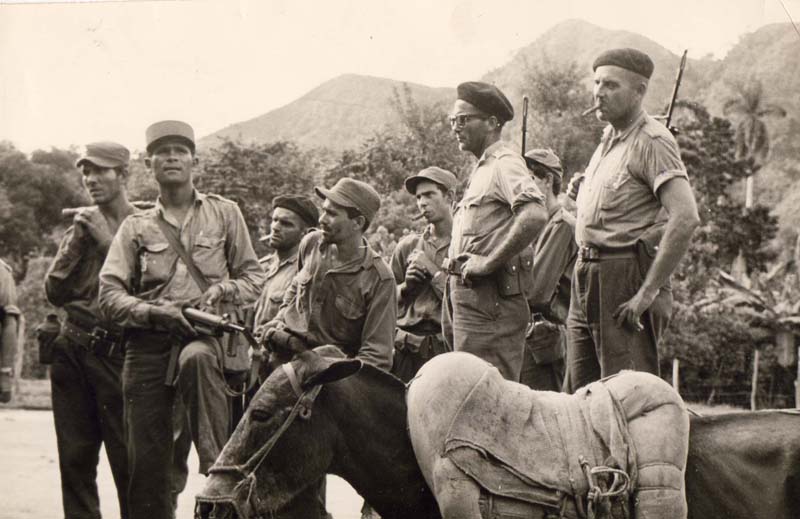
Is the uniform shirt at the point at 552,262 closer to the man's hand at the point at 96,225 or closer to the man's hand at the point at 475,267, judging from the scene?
the man's hand at the point at 475,267

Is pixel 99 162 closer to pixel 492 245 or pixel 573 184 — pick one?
pixel 492 245

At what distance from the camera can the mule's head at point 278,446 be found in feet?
13.5

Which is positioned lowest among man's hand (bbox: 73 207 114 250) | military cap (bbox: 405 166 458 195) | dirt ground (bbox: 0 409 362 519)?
dirt ground (bbox: 0 409 362 519)

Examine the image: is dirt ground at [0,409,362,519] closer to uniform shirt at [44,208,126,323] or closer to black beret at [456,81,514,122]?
uniform shirt at [44,208,126,323]

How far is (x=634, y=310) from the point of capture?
5508 millimetres

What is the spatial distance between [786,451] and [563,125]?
3257 cm

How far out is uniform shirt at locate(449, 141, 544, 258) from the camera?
20.2ft

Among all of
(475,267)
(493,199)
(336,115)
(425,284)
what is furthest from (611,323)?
(336,115)

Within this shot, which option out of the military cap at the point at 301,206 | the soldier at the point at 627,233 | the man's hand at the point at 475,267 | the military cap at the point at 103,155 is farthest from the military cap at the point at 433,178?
the soldier at the point at 627,233

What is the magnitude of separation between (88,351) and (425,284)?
106 inches

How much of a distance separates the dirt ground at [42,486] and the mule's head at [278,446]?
5.11 metres

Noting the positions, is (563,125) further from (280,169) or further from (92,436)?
(92,436)

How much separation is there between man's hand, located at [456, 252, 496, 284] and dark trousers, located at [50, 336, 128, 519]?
2.84 m

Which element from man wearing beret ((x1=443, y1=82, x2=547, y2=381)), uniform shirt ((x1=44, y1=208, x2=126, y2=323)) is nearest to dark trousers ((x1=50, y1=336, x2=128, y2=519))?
uniform shirt ((x1=44, y1=208, x2=126, y2=323))
